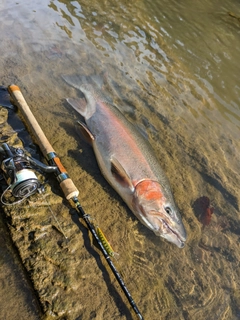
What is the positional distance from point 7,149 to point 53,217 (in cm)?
100

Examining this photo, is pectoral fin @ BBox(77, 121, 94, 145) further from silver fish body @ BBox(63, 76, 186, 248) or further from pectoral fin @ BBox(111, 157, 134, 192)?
pectoral fin @ BBox(111, 157, 134, 192)

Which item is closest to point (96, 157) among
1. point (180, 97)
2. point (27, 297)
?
point (27, 297)

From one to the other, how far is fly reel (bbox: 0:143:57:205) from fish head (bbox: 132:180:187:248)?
1.43 m

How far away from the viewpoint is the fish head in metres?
4.01

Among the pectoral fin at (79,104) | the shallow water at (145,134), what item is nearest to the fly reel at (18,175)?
the shallow water at (145,134)

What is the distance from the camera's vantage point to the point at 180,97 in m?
6.57

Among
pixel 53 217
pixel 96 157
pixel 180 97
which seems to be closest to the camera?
pixel 53 217

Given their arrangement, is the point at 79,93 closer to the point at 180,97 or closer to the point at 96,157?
the point at 96,157

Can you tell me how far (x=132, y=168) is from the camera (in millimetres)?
4391

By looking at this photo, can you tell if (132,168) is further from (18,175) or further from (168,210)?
(18,175)

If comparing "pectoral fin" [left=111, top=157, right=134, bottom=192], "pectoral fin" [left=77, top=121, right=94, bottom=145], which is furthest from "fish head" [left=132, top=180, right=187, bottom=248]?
"pectoral fin" [left=77, top=121, right=94, bottom=145]

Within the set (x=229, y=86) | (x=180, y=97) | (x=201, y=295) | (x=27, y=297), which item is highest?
(x=229, y=86)

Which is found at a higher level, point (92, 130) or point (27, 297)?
point (92, 130)

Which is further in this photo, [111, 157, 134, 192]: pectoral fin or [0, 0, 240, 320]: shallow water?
[111, 157, 134, 192]: pectoral fin
